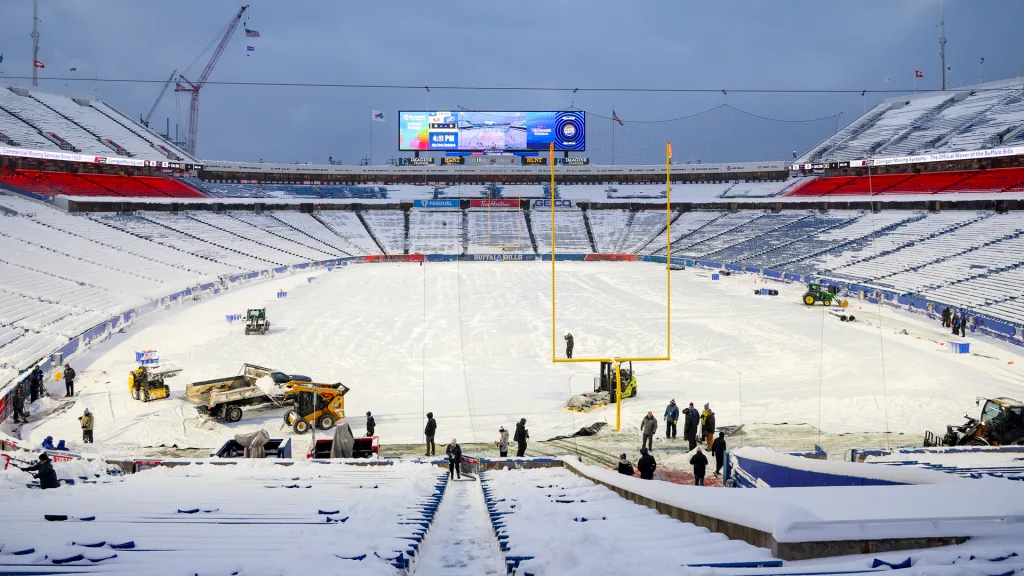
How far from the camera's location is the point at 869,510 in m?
4.09

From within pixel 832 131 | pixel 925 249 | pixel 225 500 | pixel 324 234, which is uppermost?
pixel 832 131

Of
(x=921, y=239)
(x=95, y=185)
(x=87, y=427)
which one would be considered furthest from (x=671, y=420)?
(x=95, y=185)

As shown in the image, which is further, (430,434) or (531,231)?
(531,231)

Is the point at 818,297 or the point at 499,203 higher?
the point at 499,203

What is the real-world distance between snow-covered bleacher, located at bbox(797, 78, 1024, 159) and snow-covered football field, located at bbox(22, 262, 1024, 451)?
26024 millimetres

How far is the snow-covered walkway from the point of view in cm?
429

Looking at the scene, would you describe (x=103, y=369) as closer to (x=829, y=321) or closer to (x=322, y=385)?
(x=322, y=385)

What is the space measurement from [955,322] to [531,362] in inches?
583

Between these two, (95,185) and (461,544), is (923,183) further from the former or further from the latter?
(95,185)

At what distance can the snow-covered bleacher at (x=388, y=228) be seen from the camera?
57.4 metres

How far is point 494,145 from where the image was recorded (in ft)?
193

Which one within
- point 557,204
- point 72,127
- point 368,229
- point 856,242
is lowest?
point 856,242

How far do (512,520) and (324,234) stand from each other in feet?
177

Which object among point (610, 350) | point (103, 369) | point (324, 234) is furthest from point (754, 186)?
point (103, 369)
